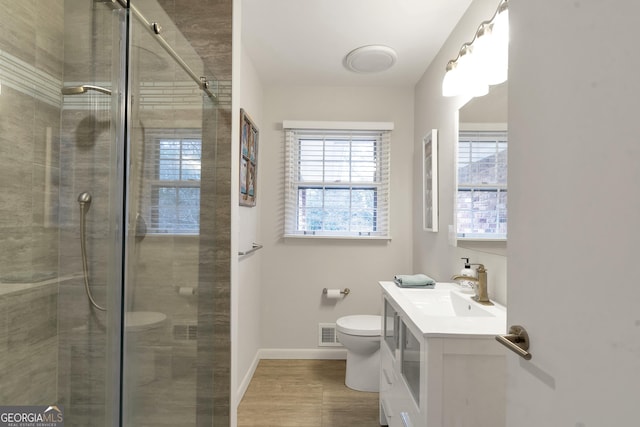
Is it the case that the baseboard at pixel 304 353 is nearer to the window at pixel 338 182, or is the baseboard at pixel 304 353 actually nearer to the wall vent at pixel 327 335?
the wall vent at pixel 327 335

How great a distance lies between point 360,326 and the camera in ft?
7.86

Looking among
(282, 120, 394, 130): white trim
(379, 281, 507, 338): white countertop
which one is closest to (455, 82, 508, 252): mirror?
(379, 281, 507, 338): white countertop

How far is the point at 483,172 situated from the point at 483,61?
1.69 ft

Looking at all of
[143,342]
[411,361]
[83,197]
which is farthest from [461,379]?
[83,197]

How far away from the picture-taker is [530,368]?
70cm

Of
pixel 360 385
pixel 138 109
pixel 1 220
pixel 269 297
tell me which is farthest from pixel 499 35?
pixel 269 297

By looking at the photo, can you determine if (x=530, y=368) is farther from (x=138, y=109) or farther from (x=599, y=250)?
(x=138, y=109)

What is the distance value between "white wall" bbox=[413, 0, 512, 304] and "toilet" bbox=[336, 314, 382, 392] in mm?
613

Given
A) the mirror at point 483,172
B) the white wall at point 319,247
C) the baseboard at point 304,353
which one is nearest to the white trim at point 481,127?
the mirror at point 483,172

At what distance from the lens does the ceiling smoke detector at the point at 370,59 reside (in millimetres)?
2408

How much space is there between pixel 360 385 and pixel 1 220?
2.28 metres

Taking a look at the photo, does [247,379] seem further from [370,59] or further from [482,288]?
[370,59]

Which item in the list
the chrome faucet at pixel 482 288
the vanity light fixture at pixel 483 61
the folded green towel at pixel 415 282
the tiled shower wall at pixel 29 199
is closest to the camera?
the tiled shower wall at pixel 29 199

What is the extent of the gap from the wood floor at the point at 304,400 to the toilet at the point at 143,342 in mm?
1135
